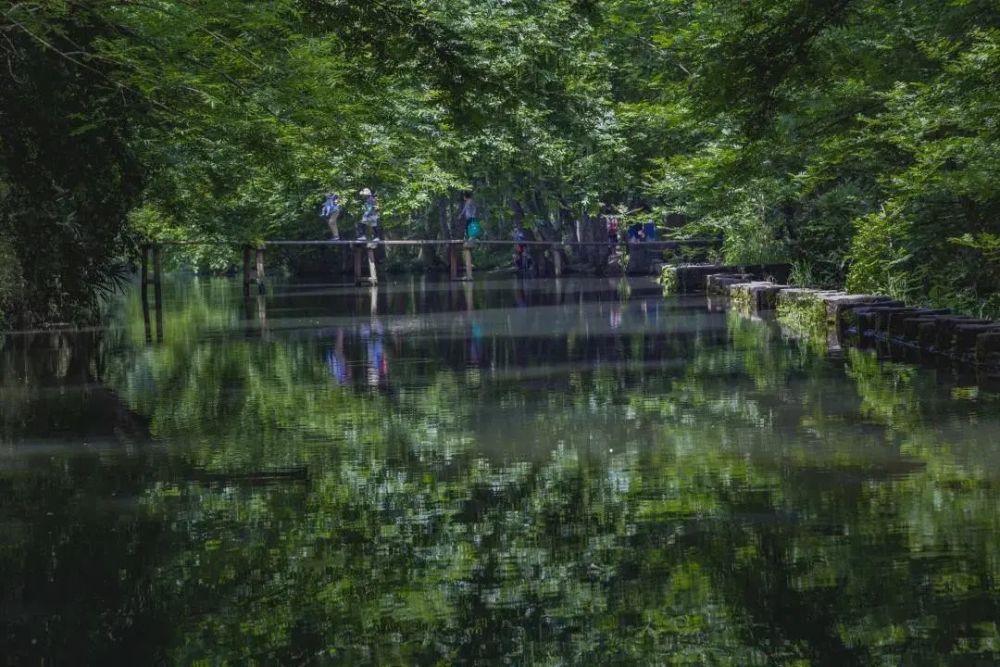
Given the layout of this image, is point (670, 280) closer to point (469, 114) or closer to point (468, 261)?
point (468, 261)

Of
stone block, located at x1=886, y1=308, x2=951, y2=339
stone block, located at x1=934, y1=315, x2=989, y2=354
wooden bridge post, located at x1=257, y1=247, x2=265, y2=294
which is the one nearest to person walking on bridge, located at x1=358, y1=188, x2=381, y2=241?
wooden bridge post, located at x1=257, y1=247, x2=265, y2=294

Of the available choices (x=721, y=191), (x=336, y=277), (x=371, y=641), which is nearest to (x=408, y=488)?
(x=371, y=641)

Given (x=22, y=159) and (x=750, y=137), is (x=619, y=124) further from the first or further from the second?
(x=750, y=137)

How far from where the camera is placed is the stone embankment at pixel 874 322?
1727cm

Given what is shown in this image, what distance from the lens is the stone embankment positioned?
1727 centimetres

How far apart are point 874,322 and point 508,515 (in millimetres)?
12982

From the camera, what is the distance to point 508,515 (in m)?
9.30

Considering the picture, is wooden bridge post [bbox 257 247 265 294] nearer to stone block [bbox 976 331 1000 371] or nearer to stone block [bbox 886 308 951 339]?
stone block [bbox 886 308 951 339]

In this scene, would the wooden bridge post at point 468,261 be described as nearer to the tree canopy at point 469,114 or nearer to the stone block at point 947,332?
the tree canopy at point 469,114

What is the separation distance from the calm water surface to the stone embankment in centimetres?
71

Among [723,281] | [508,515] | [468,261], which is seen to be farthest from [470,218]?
[508,515]

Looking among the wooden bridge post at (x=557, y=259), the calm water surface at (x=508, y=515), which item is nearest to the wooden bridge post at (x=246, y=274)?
the wooden bridge post at (x=557, y=259)

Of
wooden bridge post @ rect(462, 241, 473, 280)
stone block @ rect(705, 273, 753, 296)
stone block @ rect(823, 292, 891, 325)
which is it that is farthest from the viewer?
wooden bridge post @ rect(462, 241, 473, 280)

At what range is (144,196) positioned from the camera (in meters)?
32.1
